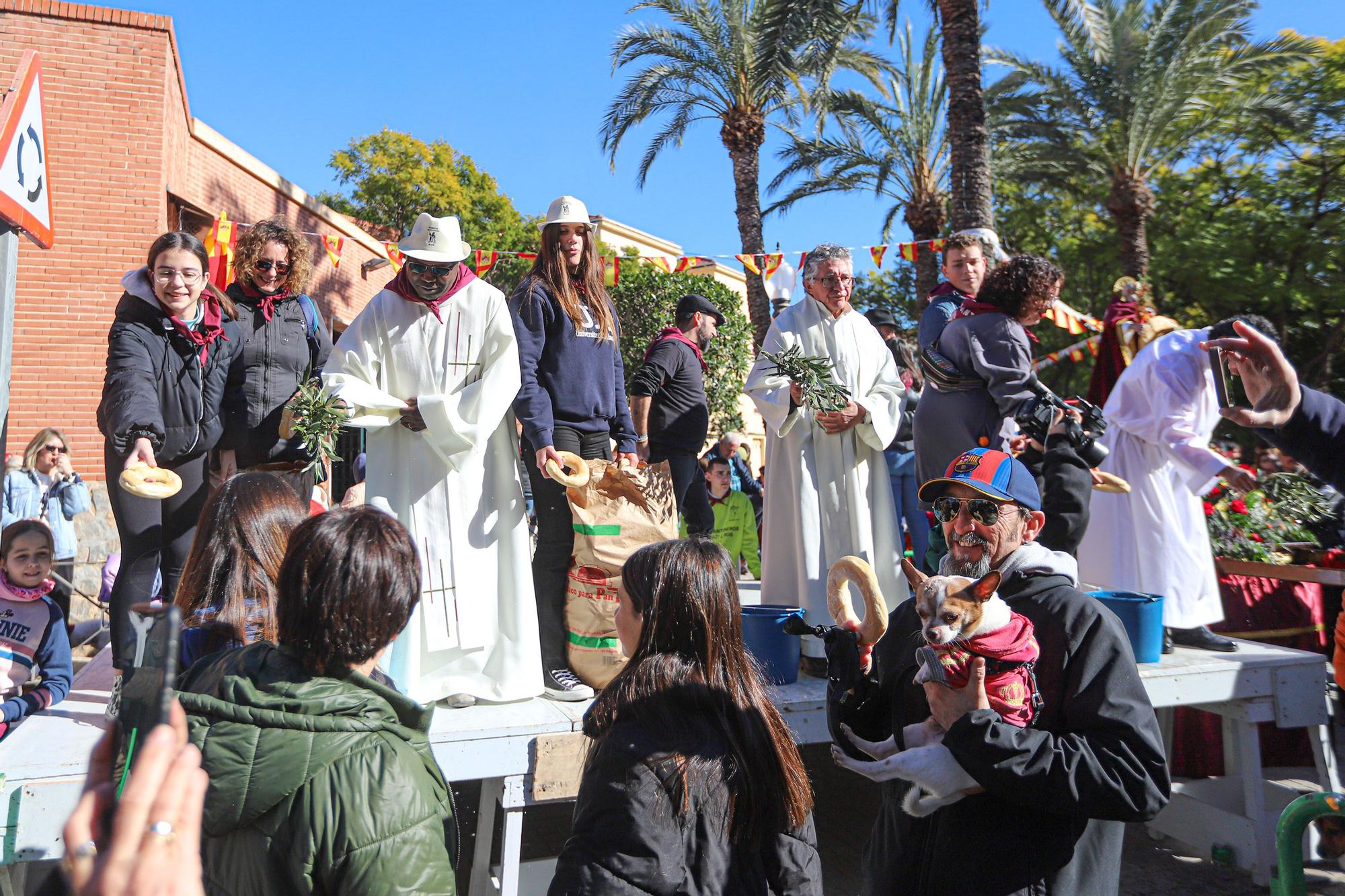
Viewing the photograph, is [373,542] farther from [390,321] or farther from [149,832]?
[390,321]

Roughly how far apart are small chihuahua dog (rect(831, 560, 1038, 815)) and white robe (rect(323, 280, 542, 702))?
7.16 feet

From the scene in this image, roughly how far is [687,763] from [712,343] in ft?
64.9

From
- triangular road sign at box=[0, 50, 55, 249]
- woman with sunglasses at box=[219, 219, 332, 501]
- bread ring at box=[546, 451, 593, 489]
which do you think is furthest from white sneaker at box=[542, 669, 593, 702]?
triangular road sign at box=[0, 50, 55, 249]

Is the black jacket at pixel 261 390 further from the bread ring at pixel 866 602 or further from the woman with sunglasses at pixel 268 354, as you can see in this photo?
the bread ring at pixel 866 602

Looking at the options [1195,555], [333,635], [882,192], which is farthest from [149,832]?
[882,192]

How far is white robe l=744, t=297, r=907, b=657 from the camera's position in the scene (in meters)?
4.64

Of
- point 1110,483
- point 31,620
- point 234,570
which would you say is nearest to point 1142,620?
point 1110,483

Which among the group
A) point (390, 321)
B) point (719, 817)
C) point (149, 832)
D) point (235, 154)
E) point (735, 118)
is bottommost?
point (719, 817)

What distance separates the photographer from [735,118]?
58.1 feet

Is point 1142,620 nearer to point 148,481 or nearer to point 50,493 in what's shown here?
point 148,481

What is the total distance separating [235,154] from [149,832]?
53.1 feet

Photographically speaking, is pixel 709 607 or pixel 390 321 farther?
pixel 390 321

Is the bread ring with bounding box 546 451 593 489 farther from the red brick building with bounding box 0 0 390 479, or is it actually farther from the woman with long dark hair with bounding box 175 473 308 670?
the red brick building with bounding box 0 0 390 479

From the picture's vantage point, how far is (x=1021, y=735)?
1.96 m
